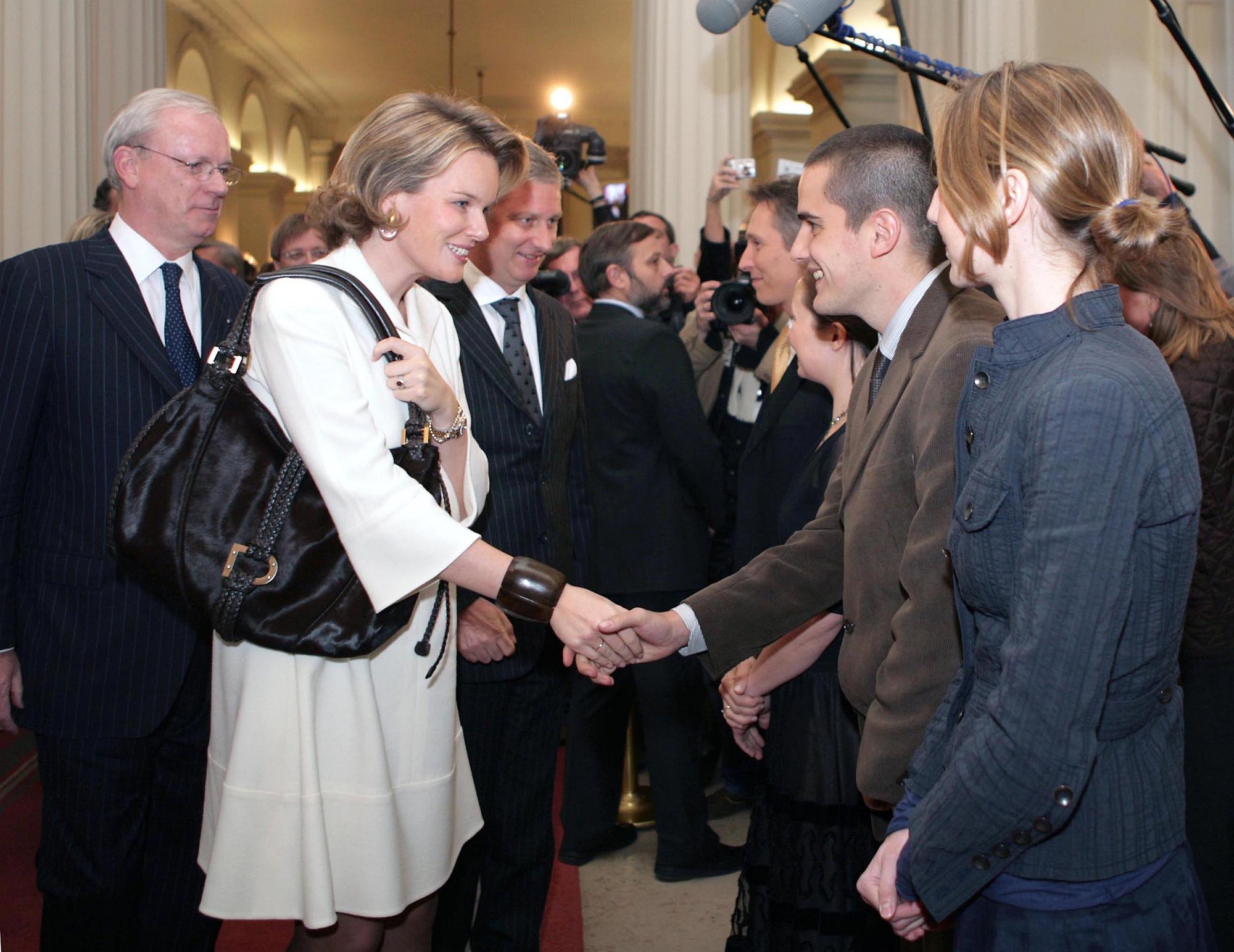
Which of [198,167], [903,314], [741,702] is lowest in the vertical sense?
[741,702]

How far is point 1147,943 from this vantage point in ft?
3.85

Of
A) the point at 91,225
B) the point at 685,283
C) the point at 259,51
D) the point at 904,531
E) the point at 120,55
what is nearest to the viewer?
the point at 904,531

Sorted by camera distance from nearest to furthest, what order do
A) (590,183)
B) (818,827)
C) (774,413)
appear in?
(818,827) < (774,413) < (590,183)

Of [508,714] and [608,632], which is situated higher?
[608,632]

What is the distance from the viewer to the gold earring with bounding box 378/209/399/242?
1.87 metres

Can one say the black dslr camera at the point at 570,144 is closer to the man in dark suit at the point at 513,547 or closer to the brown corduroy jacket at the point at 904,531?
the man in dark suit at the point at 513,547

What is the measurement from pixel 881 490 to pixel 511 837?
52.7 inches

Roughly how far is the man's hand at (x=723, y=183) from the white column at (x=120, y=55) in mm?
2622

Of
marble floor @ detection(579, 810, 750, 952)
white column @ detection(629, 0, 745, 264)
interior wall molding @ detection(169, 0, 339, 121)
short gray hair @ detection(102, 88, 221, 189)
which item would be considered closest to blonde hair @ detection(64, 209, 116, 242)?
short gray hair @ detection(102, 88, 221, 189)

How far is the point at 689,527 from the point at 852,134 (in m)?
1.76

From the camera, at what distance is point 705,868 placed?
3.35 metres

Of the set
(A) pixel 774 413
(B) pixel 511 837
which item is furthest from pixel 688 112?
(B) pixel 511 837

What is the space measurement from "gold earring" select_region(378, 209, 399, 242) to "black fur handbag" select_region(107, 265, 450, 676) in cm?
21

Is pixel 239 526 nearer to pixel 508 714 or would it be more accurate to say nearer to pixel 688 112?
pixel 508 714
